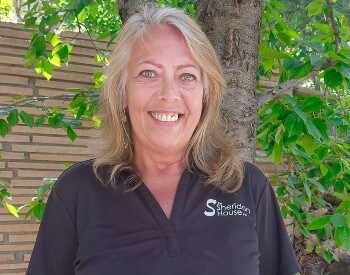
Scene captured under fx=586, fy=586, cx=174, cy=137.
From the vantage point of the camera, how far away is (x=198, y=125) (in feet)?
6.15

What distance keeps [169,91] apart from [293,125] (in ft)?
1.59

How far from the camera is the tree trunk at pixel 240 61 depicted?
1990mm

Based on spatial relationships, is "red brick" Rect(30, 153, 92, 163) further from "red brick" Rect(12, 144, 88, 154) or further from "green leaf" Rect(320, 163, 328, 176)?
"green leaf" Rect(320, 163, 328, 176)

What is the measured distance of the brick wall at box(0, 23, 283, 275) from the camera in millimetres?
4066

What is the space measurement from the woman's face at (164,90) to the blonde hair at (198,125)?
3 centimetres

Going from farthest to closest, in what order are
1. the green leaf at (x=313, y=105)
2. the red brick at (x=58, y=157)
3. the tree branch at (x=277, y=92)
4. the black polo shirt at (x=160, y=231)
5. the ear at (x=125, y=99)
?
the red brick at (x=58, y=157) → the tree branch at (x=277, y=92) → the green leaf at (x=313, y=105) → the ear at (x=125, y=99) → the black polo shirt at (x=160, y=231)

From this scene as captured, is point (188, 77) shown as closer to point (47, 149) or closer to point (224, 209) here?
point (224, 209)

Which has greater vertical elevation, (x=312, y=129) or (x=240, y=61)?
(x=240, y=61)

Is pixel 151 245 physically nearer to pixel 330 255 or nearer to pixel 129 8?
pixel 129 8

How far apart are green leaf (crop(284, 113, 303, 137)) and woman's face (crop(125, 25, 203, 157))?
33cm

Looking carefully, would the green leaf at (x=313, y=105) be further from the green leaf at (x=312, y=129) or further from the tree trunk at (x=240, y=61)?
the tree trunk at (x=240, y=61)

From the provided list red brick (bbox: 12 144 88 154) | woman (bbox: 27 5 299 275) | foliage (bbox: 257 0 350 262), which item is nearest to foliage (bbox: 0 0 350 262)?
foliage (bbox: 257 0 350 262)

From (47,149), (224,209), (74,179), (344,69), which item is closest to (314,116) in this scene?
(344,69)

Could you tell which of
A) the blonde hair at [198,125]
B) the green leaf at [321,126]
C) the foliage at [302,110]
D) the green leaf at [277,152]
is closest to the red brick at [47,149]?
the foliage at [302,110]
